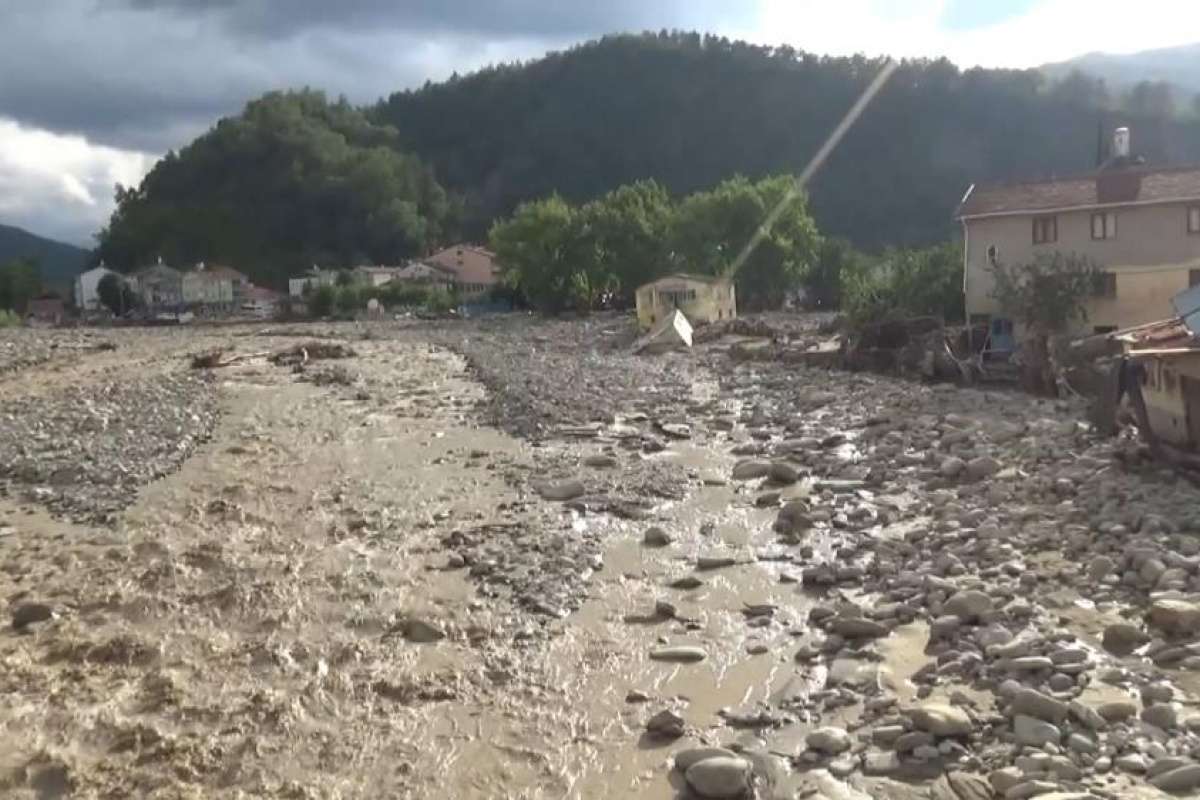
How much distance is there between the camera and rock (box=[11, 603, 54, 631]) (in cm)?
1054

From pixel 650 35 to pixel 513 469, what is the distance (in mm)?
166474

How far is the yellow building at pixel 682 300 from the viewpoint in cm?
5691

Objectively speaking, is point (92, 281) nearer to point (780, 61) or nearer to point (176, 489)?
point (780, 61)

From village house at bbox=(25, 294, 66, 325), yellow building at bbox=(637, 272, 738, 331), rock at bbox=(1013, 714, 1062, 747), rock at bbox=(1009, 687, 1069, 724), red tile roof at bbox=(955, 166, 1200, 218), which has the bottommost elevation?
rock at bbox=(1013, 714, 1062, 747)

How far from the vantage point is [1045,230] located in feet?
114

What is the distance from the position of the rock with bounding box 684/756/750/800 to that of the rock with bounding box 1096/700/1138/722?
244cm

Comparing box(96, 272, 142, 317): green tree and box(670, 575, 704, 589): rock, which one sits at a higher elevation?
box(96, 272, 142, 317): green tree

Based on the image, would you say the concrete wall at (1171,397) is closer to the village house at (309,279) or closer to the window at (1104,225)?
the window at (1104,225)

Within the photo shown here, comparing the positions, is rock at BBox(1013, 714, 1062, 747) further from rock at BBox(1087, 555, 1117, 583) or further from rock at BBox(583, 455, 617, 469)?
rock at BBox(583, 455, 617, 469)

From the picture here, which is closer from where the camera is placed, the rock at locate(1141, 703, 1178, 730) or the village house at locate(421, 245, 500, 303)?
the rock at locate(1141, 703, 1178, 730)

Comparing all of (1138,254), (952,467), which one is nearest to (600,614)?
(952,467)

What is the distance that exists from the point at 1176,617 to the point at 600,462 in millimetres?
11071

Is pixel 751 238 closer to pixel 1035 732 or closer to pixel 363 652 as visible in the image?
pixel 363 652

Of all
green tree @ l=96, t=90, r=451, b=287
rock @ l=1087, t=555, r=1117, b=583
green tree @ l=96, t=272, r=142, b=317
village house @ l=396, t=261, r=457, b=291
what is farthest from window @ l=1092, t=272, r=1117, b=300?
green tree @ l=96, t=90, r=451, b=287
